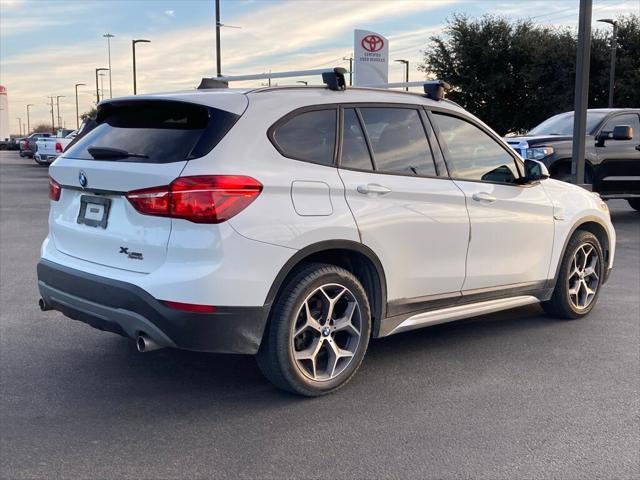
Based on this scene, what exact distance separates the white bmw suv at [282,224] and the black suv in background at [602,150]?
7027mm

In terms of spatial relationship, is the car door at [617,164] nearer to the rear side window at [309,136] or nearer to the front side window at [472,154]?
the front side window at [472,154]

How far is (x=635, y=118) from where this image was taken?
13.1 m

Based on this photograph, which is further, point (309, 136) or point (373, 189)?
point (373, 189)

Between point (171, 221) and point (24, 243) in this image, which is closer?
point (171, 221)

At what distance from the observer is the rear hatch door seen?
3842 millimetres

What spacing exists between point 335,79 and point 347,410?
6.48 ft

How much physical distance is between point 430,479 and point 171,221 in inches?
70.2

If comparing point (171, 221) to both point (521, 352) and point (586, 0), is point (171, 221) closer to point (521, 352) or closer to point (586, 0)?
point (521, 352)

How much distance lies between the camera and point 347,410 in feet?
13.5

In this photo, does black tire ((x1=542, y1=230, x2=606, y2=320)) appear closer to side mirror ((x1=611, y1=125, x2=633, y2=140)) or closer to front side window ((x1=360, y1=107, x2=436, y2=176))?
front side window ((x1=360, y1=107, x2=436, y2=176))

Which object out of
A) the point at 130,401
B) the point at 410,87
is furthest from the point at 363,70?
the point at 130,401

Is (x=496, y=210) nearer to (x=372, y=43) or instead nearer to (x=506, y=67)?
(x=372, y=43)

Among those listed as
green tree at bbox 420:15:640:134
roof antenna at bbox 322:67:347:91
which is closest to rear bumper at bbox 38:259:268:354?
roof antenna at bbox 322:67:347:91

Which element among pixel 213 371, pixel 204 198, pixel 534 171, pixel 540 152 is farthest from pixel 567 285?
pixel 540 152
